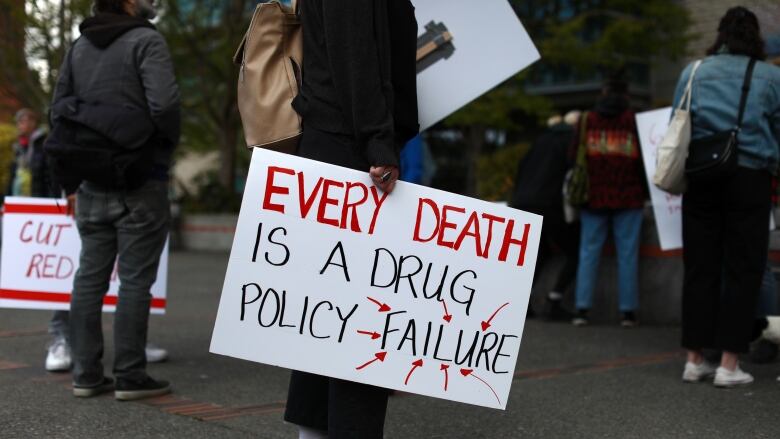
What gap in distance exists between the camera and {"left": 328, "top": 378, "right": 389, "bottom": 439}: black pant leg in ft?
9.87

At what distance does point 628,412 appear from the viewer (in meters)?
4.45

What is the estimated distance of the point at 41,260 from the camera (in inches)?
216

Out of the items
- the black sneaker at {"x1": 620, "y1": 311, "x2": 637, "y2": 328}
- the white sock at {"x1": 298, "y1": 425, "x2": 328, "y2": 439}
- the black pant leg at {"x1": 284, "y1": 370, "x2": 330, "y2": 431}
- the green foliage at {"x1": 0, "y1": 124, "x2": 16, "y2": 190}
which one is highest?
the black pant leg at {"x1": 284, "y1": 370, "x2": 330, "y2": 431}

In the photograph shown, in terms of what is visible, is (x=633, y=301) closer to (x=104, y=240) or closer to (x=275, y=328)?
(x=104, y=240)

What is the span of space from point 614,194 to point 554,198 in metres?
0.69

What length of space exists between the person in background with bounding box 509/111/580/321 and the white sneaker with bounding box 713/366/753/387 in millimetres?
2708

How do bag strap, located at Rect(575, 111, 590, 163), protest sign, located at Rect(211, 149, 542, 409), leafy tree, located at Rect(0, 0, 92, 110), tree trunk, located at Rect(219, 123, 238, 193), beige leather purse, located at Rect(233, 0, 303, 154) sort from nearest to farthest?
protest sign, located at Rect(211, 149, 542, 409)
beige leather purse, located at Rect(233, 0, 303, 154)
bag strap, located at Rect(575, 111, 590, 163)
leafy tree, located at Rect(0, 0, 92, 110)
tree trunk, located at Rect(219, 123, 238, 193)

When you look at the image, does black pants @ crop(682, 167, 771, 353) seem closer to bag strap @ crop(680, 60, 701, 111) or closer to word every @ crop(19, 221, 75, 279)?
bag strap @ crop(680, 60, 701, 111)

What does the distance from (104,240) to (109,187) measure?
0.26 m

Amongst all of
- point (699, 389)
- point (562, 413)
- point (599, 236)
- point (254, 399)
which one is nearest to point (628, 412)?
point (562, 413)

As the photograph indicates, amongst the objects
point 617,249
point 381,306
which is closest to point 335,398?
point 381,306

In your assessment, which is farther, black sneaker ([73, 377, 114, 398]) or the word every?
the word every

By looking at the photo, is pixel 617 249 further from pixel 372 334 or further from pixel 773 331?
pixel 372 334

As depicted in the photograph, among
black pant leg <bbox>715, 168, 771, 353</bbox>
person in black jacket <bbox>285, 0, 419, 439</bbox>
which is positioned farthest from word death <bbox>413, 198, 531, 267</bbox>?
black pant leg <bbox>715, 168, 771, 353</bbox>
